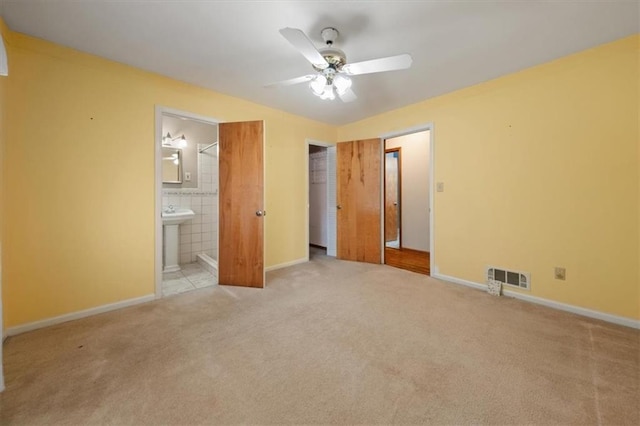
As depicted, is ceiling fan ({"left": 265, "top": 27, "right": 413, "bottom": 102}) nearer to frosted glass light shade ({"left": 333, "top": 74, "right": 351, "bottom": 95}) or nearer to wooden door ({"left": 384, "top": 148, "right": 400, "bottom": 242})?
frosted glass light shade ({"left": 333, "top": 74, "right": 351, "bottom": 95})

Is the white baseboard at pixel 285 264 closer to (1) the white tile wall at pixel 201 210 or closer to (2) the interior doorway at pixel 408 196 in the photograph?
(1) the white tile wall at pixel 201 210

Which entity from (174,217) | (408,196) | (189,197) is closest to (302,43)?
(174,217)

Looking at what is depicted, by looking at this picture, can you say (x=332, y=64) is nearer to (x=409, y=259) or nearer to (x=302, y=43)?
(x=302, y=43)

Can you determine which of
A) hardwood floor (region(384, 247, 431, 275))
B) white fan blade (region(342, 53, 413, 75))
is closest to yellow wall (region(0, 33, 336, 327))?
white fan blade (region(342, 53, 413, 75))

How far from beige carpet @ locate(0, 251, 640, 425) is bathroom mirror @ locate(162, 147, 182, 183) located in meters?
2.28

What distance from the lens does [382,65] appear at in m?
1.95

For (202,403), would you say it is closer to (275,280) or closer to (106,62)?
(275,280)

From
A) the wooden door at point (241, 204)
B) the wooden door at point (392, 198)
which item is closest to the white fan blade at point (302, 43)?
the wooden door at point (241, 204)

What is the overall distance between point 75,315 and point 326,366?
241 cm

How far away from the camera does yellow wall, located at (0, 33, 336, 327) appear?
6.95 ft

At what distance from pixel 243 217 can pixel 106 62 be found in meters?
2.04

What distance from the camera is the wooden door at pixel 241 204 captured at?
3.15 m

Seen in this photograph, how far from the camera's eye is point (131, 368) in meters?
1.68

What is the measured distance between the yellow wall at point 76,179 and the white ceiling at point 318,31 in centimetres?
25
